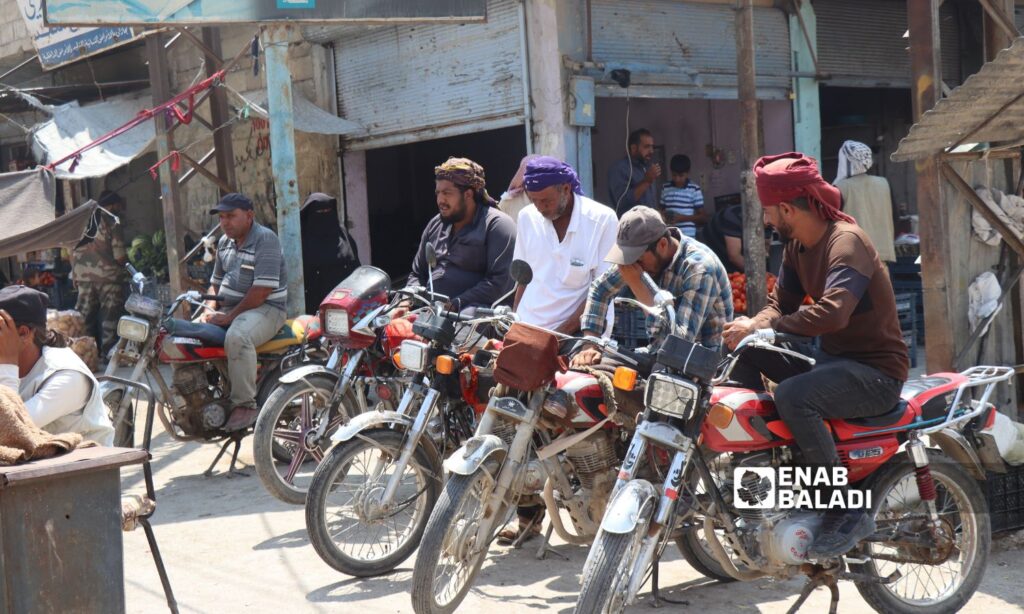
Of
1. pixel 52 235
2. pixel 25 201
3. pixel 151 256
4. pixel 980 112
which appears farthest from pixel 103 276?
pixel 980 112

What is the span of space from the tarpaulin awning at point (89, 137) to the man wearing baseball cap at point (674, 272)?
7.78m

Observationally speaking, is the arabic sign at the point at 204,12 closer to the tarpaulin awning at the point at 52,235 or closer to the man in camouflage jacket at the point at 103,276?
the tarpaulin awning at the point at 52,235

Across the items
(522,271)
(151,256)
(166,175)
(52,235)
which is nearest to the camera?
(522,271)

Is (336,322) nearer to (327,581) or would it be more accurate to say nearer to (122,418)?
(122,418)

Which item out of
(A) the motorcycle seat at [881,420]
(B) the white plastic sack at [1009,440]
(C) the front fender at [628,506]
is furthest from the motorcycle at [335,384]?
(B) the white plastic sack at [1009,440]

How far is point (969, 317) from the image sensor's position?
5.76 meters

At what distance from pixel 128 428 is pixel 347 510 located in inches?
92.3

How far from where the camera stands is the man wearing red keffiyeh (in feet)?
12.8

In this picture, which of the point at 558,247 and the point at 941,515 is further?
the point at 558,247

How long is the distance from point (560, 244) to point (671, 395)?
1850mm

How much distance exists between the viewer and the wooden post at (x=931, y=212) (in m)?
5.62

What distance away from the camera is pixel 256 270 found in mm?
7188

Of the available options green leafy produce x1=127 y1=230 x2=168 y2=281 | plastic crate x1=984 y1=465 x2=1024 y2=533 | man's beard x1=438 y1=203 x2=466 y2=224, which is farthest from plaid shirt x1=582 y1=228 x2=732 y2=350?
green leafy produce x1=127 y1=230 x2=168 y2=281

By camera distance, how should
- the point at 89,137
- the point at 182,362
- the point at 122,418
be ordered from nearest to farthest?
the point at 122,418 → the point at 182,362 → the point at 89,137
